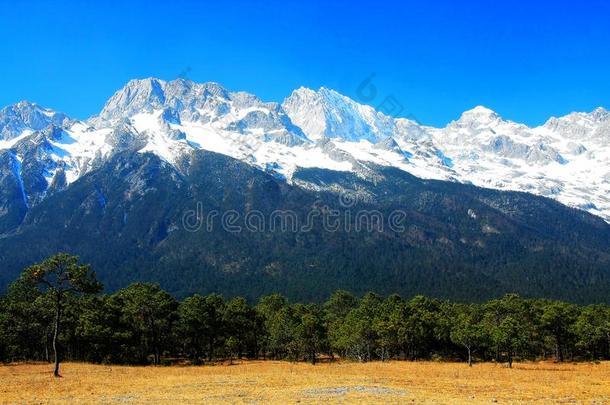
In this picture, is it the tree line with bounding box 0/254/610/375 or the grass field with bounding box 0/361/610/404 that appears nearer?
the grass field with bounding box 0/361/610/404

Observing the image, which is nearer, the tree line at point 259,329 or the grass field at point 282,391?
the grass field at point 282,391

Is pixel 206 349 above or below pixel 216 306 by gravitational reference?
below

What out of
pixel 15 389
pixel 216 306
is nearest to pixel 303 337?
pixel 216 306

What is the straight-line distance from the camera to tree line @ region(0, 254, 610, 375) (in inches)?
3543

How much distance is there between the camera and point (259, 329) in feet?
398

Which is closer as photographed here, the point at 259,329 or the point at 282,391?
the point at 282,391

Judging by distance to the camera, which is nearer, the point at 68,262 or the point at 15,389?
the point at 15,389

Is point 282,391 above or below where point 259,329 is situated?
below

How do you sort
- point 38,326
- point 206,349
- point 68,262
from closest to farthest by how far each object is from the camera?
point 68,262
point 38,326
point 206,349

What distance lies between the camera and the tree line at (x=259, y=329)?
90000 millimetres

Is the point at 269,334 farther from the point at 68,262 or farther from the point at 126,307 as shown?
the point at 68,262

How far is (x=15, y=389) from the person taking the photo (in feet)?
135

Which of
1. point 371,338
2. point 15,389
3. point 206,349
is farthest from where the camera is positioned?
point 206,349

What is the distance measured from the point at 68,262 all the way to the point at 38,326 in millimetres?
45557
